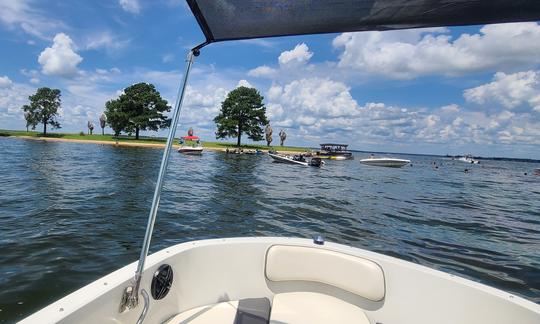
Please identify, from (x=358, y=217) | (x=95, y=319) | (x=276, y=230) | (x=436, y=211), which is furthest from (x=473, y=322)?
(x=436, y=211)

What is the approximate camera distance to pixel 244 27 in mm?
2430

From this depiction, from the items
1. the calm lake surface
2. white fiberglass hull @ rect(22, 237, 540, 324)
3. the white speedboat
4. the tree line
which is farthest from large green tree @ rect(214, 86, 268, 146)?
white fiberglass hull @ rect(22, 237, 540, 324)

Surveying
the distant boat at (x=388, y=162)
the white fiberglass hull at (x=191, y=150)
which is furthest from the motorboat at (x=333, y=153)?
the white fiberglass hull at (x=191, y=150)

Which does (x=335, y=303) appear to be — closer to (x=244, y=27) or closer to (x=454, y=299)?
(x=454, y=299)

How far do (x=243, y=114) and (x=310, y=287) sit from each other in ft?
233

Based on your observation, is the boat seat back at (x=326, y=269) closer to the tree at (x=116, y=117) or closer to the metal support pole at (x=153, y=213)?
the metal support pole at (x=153, y=213)

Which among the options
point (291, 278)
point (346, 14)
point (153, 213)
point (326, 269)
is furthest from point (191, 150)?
point (346, 14)

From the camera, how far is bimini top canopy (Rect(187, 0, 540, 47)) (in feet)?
6.62

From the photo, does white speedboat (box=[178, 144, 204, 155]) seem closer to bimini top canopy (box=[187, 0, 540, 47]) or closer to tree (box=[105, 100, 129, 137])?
tree (box=[105, 100, 129, 137])

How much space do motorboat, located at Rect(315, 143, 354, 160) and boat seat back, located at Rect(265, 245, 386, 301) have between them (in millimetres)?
63007

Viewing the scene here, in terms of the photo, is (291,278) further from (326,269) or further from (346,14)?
(346,14)

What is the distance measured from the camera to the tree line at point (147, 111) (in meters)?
67.0

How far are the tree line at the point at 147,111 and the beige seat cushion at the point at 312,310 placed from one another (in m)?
68.1

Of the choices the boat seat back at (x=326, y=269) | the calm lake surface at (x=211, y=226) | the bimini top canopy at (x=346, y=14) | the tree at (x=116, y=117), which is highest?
the tree at (x=116, y=117)
